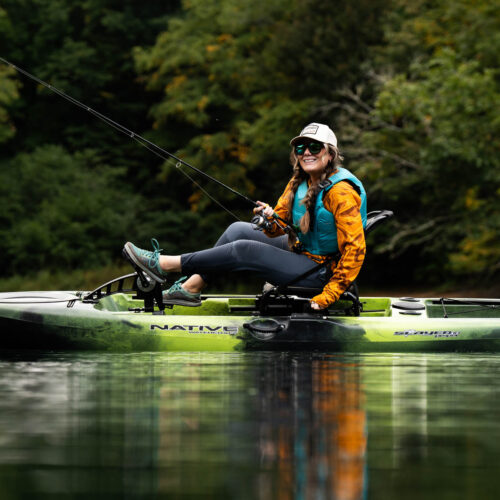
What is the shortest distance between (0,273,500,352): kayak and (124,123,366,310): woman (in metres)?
0.22

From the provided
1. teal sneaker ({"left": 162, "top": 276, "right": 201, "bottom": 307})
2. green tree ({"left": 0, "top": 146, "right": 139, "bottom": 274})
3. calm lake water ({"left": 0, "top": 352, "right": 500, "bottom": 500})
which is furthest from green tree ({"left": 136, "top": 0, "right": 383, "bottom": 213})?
calm lake water ({"left": 0, "top": 352, "right": 500, "bottom": 500})

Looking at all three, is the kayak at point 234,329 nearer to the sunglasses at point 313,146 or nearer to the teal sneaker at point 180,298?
the teal sneaker at point 180,298

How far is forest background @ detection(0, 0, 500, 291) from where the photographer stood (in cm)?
2475

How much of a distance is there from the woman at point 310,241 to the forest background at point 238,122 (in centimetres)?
1501

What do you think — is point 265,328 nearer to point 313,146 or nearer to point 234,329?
point 234,329

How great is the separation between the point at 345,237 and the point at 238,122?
24.5 m

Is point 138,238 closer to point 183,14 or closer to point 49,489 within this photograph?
point 183,14

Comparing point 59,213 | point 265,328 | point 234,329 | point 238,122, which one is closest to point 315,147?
point 265,328

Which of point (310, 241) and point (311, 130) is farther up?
point (311, 130)

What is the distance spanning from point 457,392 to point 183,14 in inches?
1331

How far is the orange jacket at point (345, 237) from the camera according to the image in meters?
7.99

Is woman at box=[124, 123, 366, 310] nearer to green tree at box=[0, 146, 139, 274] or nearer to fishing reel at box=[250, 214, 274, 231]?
fishing reel at box=[250, 214, 274, 231]

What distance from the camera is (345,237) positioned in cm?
801

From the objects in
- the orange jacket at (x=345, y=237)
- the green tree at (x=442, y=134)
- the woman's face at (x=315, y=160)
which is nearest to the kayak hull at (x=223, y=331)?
the orange jacket at (x=345, y=237)
